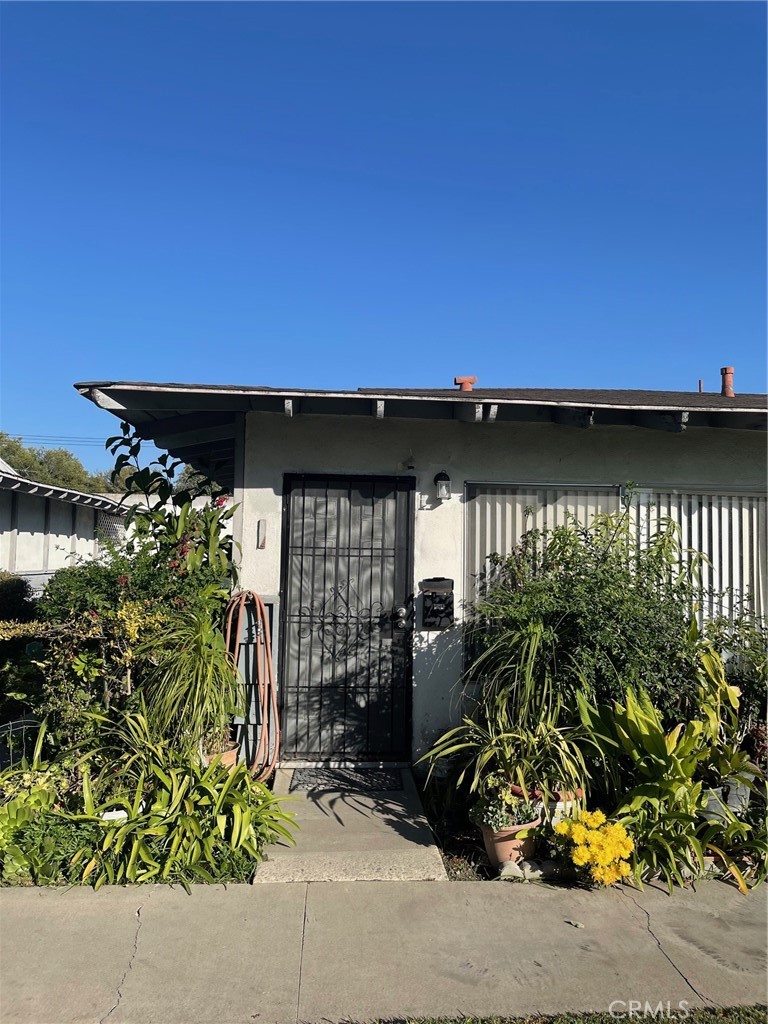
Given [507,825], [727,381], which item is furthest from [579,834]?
[727,381]

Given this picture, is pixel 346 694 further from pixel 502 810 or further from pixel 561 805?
pixel 561 805

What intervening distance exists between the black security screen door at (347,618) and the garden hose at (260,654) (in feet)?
1.21

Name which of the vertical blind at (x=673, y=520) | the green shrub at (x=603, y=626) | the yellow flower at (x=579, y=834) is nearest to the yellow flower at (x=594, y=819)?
the yellow flower at (x=579, y=834)

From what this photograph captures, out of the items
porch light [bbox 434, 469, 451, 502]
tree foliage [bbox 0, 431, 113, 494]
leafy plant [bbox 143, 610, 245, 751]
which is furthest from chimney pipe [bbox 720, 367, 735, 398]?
tree foliage [bbox 0, 431, 113, 494]

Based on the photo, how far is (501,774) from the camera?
13.3 feet

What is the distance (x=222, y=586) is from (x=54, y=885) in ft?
7.47

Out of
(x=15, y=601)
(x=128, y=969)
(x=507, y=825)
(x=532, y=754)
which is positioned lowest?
(x=128, y=969)

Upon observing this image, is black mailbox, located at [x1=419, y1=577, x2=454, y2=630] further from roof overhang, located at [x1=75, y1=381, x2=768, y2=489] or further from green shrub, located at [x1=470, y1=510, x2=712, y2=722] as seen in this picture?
roof overhang, located at [x1=75, y1=381, x2=768, y2=489]

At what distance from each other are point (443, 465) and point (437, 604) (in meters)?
1.19

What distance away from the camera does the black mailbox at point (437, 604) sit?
17.9 feet

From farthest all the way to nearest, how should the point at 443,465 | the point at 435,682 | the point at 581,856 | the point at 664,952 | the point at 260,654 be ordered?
the point at 443,465, the point at 435,682, the point at 260,654, the point at 581,856, the point at 664,952

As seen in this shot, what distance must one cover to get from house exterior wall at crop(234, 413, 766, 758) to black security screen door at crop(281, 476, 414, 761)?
0.12 metres

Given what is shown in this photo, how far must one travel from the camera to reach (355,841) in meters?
4.12

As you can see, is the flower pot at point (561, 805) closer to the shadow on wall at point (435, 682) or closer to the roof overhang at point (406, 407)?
the shadow on wall at point (435, 682)
